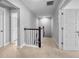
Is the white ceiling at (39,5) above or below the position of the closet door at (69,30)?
above

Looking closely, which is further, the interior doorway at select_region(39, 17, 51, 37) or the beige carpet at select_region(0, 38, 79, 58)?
the interior doorway at select_region(39, 17, 51, 37)

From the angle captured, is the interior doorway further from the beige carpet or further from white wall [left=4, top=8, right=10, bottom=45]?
the beige carpet

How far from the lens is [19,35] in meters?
4.09

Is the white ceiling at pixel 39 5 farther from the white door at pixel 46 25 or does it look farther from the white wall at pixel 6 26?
the white door at pixel 46 25

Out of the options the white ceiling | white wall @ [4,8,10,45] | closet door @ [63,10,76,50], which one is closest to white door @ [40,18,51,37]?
the white ceiling

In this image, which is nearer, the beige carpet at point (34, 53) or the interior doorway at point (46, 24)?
the beige carpet at point (34, 53)

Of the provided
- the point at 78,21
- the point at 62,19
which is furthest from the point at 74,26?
the point at 62,19

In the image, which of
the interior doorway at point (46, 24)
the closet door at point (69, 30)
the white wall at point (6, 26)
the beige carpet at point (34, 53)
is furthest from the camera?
the interior doorway at point (46, 24)

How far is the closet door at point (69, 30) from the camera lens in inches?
159

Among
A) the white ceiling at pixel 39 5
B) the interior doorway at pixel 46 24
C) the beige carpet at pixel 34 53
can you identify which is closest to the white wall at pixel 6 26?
the white ceiling at pixel 39 5

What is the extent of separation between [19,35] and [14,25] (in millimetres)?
1527

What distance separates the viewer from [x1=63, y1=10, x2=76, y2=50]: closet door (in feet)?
13.2

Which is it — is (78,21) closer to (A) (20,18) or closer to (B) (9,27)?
(A) (20,18)

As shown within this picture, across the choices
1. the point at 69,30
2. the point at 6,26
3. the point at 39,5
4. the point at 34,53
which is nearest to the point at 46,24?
the point at 39,5
